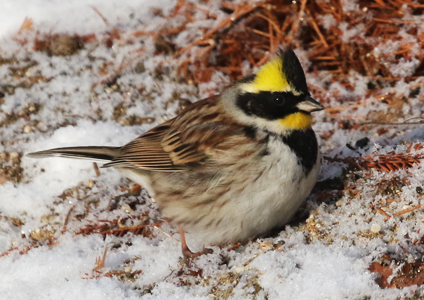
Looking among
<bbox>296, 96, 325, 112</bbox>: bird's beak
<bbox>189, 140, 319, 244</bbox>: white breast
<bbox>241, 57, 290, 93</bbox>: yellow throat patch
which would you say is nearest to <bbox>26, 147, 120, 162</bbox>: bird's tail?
<bbox>189, 140, 319, 244</bbox>: white breast

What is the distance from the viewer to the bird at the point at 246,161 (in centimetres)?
388

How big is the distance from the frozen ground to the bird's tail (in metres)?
0.45

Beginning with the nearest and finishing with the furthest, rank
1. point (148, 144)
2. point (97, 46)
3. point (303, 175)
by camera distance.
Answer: point (303, 175)
point (148, 144)
point (97, 46)

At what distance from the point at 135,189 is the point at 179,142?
88 cm

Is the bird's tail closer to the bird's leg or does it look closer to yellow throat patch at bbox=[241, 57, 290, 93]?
the bird's leg

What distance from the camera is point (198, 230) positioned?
13.8 feet

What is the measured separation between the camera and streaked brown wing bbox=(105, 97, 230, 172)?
4203 mm

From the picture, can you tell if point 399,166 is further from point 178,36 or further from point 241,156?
point 178,36

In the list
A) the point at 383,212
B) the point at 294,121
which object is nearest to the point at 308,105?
the point at 294,121

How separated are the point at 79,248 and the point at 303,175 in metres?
1.85

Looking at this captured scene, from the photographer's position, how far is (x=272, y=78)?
4020 millimetres

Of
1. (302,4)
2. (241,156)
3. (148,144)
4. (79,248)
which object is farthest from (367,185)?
(302,4)

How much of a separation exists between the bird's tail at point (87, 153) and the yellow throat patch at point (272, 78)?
1378 millimetres

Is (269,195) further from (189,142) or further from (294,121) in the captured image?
(189,142)
